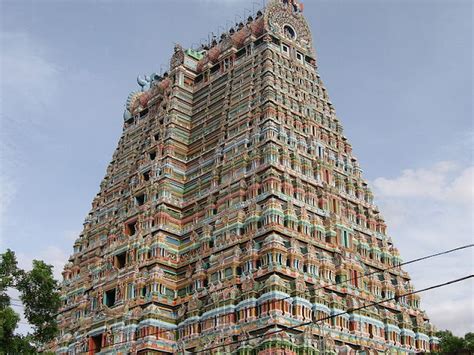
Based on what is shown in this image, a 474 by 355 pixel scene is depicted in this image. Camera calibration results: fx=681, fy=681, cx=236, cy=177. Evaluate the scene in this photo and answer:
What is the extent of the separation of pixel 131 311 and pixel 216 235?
30.1 feet

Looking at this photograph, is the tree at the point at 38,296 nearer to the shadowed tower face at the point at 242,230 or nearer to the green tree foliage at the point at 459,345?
the shadowed tower face at the point at 242,230

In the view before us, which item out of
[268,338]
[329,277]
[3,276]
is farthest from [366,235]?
[3,276]

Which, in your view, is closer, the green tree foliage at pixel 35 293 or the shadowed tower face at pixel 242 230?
the green tree foliage at pixel 35 293

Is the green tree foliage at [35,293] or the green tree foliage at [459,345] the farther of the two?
the green tree foliage at [459,345]

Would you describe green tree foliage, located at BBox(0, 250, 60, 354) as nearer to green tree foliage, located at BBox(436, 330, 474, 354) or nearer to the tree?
the tree

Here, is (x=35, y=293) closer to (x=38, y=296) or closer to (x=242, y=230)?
(x=38, y=296)

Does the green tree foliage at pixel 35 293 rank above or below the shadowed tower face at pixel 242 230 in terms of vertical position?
below

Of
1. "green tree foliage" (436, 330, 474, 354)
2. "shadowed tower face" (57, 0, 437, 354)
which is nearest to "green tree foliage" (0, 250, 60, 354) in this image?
"shadowed tower face" (57, 0, 437, 354)

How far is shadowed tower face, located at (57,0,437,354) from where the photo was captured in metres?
50.2

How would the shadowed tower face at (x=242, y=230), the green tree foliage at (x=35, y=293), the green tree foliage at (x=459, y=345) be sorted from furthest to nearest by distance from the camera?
the shadowed tower face at (x=242, y=230) → the green tree foliage at (x=459, y=345) → the green tree foliage at (x=35, y=293)

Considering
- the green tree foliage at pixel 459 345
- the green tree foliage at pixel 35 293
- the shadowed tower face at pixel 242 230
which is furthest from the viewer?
the shadowed tower face at pixel 242 230

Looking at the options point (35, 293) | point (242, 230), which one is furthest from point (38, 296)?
point (242, 230)

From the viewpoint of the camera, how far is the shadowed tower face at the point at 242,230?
5019 cm

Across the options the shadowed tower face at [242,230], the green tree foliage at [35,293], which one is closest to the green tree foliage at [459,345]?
the shadowed tower face at [242,230]
